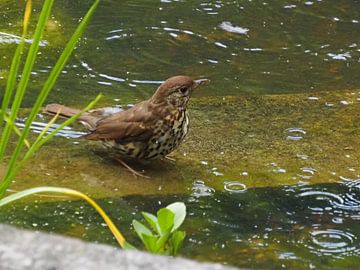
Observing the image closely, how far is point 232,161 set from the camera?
16.8 ft

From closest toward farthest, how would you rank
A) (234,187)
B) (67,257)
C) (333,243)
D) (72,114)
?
(67,257) → (333,243) → (234,187) → (72,114)

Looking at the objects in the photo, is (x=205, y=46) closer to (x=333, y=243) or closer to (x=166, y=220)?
(x=333, y=243)

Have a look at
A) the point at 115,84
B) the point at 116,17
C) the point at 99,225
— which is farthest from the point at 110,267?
the point at 116,17

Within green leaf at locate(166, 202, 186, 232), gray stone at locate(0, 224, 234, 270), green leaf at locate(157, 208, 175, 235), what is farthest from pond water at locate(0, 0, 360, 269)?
gray stone at locate(0, 224, 234, 270)

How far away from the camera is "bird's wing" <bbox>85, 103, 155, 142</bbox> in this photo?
4965 mm

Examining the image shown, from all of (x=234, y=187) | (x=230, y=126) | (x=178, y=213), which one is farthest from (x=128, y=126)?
(x=178, y=213)

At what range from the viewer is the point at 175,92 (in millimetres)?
5145

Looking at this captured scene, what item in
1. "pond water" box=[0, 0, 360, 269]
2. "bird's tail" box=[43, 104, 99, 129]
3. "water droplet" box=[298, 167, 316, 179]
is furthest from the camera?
"bird's tail" box=[43, 104, 99, 129]

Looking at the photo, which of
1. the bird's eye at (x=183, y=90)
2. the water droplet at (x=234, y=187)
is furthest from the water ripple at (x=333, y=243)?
the bird's eye at (x=183, y=90)

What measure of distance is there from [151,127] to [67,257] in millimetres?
3375

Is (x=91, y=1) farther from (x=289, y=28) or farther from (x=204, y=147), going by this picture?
(x=204, y=147)

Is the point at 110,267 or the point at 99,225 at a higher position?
the point at 110,267

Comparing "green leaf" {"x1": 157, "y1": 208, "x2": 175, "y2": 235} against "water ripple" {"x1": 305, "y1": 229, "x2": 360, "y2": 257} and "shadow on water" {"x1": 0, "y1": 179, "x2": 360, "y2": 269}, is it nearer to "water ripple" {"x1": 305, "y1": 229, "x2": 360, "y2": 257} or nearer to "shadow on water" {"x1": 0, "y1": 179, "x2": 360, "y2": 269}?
"shadow on water" {"x1": 0, "y1": 179, "x2": 360, "y2": 269}

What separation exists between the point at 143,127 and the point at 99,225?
965mm
